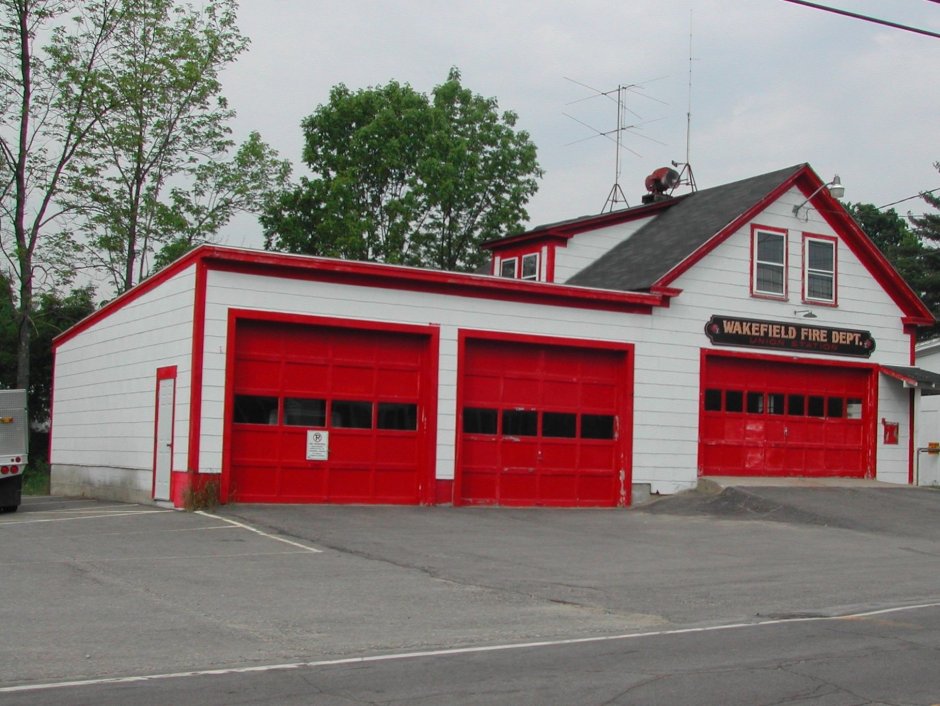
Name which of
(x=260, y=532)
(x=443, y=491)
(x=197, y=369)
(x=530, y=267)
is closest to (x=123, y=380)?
(x=197, y=369)

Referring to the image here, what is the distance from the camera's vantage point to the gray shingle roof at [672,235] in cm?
2530

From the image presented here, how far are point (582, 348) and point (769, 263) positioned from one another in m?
5.50

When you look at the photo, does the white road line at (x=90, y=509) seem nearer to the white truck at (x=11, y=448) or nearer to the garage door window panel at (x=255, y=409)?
the white truck at (x=11, y=448)

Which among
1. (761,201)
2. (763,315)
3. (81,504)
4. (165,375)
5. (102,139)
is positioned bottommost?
(81,504)

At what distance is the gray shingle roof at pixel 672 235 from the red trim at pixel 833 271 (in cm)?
154

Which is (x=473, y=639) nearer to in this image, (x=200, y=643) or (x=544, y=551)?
(x=200, y=643)

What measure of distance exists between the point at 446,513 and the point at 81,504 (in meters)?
7.76

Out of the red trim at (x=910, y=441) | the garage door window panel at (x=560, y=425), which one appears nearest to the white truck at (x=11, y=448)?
the garage door window panel at (x=560, y=425)

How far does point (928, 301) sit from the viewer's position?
58781 mm

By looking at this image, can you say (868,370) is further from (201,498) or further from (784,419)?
(201,498)

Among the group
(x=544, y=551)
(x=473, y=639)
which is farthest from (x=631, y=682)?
(x=544, y=551)

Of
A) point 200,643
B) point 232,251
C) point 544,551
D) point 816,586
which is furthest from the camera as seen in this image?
point 232,251

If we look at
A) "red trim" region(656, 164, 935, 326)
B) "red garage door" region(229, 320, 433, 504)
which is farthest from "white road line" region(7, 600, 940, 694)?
Answer: "red trim" region(656, 164, 935, 326)

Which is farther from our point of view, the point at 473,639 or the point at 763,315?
the point at 763,315
